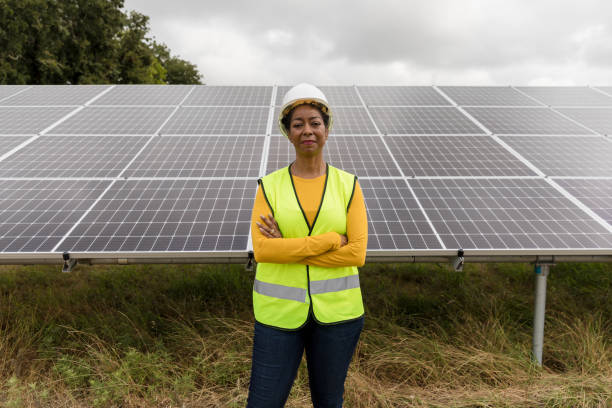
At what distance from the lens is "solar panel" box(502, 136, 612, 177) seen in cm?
491

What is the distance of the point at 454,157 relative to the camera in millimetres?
5203

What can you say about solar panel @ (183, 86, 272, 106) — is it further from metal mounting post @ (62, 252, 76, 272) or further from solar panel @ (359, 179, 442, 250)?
metal mounting post @ (62, 252, 76, 272)

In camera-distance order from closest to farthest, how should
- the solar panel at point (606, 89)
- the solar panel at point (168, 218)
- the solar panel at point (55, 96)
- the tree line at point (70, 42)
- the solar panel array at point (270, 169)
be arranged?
the solar panel at point (168, 218)
the solar panel array at point (270, 169)
the solar panel at point (55, 96)
the solar panel at point (606, 89)
the tree line at point (70, 42)

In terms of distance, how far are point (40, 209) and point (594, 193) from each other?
7290mm

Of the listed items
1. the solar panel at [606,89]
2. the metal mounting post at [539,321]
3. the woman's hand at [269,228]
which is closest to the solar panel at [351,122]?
the metal mounting post at [539,321]

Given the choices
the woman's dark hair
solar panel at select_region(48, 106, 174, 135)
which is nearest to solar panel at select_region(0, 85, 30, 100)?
solar panel at select_region(48, 106, 174, 135)

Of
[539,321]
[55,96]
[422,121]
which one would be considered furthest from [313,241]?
[55,96]

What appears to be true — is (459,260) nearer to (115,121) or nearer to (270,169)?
(270,169)

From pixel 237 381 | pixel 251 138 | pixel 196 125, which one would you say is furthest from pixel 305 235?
pixel 196 125

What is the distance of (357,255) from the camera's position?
2.01 meters

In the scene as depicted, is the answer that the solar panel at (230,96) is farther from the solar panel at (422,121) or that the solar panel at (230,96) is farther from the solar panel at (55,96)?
the solar panel at (422,121)

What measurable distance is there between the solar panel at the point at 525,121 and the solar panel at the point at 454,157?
773 mm

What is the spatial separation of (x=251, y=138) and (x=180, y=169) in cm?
139

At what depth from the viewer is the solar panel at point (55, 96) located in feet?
23.5
